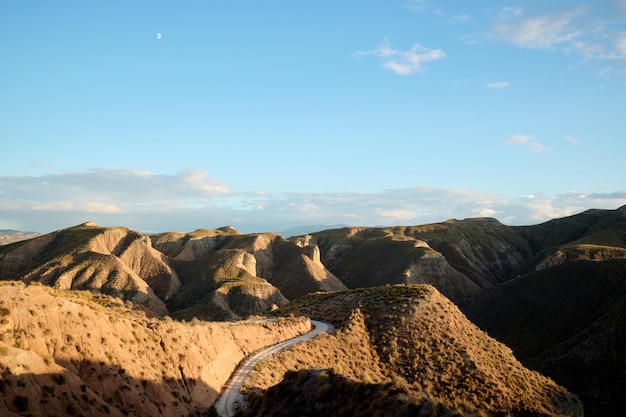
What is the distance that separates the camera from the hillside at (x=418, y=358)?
37.0m

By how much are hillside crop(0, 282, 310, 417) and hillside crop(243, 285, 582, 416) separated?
13.5 ft

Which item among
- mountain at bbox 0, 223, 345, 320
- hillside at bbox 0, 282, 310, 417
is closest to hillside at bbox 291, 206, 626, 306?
mountain at bbox 0, 223, 345, 320

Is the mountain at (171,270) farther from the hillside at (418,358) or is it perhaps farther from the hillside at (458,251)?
the hillside at (418,358)

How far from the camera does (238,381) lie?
102 feet

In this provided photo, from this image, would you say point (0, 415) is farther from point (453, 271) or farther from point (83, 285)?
point (453, 271)

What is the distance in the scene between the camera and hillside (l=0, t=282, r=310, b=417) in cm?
1831

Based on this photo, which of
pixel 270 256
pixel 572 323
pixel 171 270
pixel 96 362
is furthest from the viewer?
pixel 270 256

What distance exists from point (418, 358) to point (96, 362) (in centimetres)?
3142

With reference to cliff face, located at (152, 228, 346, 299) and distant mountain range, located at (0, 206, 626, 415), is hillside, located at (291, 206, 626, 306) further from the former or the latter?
cliff face, located at (152, 228, 346, 299)

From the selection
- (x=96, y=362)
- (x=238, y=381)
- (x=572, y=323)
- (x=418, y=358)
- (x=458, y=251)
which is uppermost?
(x=96, y=362)

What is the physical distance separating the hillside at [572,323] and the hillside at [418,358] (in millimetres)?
14058

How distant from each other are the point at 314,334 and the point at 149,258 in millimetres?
92113

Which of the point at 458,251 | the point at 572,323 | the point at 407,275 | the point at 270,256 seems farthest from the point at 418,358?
the point at 458,251

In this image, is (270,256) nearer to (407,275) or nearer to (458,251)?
(407,275)
